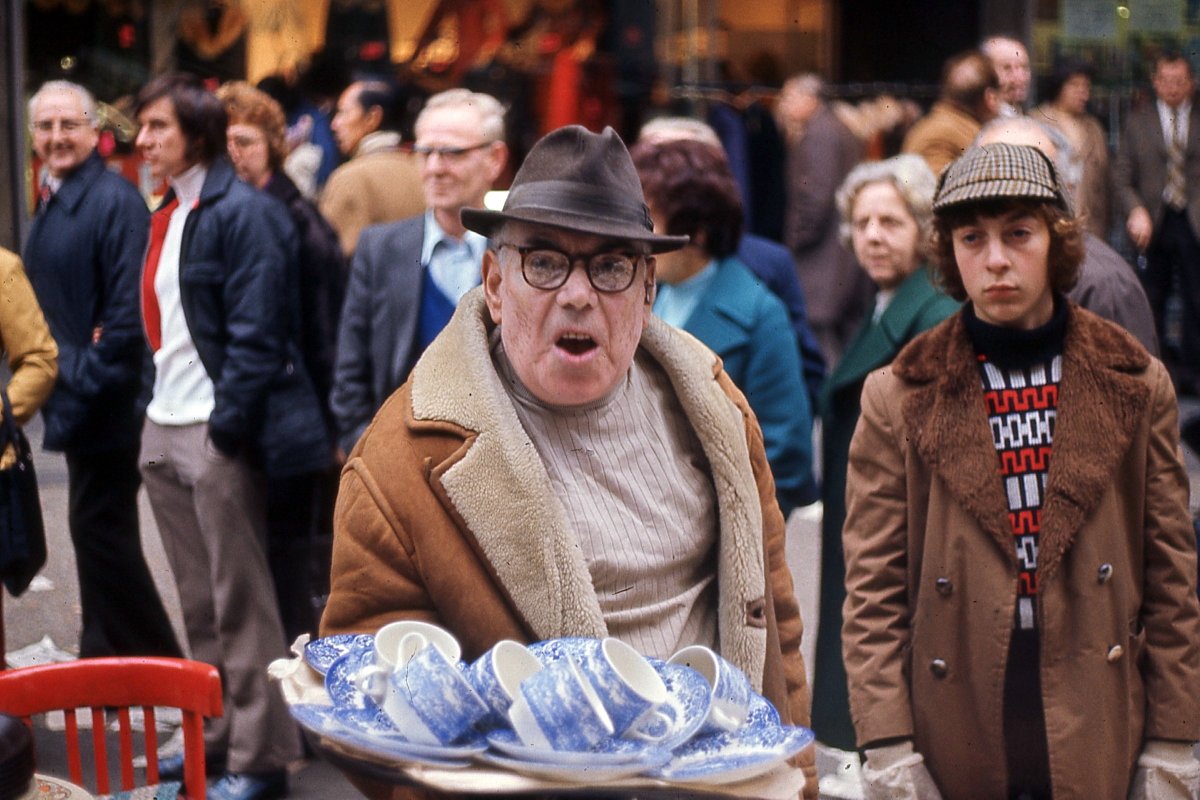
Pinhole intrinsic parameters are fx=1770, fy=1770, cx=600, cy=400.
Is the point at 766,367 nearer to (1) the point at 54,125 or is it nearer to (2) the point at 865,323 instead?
(2) the point at 865,323

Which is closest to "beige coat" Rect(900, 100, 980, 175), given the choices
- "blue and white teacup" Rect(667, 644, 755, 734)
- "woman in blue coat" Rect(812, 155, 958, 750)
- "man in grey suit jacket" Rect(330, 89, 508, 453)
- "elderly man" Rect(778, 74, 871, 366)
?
"elderly man" Rect(778, 74, 871, 366)

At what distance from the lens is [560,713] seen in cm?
224

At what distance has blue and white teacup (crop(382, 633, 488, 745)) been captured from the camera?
2246mm

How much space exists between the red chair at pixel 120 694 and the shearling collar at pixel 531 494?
92 cm

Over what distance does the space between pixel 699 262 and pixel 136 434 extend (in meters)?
2.29

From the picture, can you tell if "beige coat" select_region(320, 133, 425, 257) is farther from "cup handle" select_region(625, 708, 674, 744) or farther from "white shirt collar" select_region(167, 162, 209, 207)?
"cup handle" select_region(625, 708, 674, 744)


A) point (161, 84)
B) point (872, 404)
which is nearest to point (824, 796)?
point (872, 404)

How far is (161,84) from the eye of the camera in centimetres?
583

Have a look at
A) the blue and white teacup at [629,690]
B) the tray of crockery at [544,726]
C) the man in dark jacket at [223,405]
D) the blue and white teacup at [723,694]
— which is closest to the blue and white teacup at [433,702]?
the tray of crockery at [544,726]

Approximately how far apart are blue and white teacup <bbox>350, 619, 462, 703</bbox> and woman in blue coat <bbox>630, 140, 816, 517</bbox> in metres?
2.76

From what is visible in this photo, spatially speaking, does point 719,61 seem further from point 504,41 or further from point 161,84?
point 161,84

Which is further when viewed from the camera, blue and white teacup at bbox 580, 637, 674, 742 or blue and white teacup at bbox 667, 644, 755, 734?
blue and white teacup at bbox 667, 644, 755, 734

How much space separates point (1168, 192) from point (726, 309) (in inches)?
287

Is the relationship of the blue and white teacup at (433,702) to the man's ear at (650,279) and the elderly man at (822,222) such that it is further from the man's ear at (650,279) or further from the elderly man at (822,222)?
the elderly man at (822,222)
